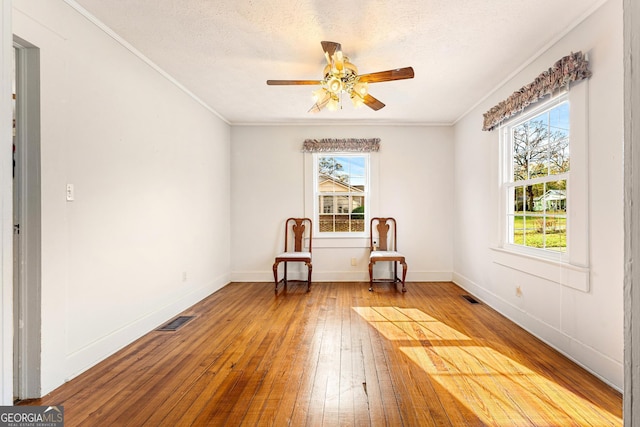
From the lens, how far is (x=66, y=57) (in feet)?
6.82

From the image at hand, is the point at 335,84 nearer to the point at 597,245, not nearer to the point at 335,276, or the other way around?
the point at 597,245

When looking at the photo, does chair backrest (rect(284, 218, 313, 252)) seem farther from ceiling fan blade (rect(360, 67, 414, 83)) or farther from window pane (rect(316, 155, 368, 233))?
ceiling fan blade (rect(360, 67, 414, 83))

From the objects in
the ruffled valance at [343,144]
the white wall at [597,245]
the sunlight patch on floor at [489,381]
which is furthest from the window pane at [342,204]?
the white wall at [597,245]

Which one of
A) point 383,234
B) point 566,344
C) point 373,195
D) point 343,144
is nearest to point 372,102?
point 343,144

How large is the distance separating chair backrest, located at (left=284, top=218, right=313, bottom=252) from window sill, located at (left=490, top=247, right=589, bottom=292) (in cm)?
262

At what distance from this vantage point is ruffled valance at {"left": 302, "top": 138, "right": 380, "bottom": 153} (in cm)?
489

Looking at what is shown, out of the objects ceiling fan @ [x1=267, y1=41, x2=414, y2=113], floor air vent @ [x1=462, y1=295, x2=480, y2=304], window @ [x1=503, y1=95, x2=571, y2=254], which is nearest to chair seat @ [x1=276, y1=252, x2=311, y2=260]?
floor air vent @ [x1=462, y1=295, x2=480, y2=304]

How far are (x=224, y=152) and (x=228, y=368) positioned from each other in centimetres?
333

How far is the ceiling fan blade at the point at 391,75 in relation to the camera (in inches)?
99.3

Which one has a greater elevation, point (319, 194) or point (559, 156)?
point (559, 156)

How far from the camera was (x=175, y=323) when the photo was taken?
3.16 m

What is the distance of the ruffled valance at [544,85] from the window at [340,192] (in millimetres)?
2052

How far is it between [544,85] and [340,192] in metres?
3.01

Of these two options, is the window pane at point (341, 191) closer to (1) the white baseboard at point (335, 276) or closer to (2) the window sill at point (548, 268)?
(1) the white baseboard at point (335, 276)
